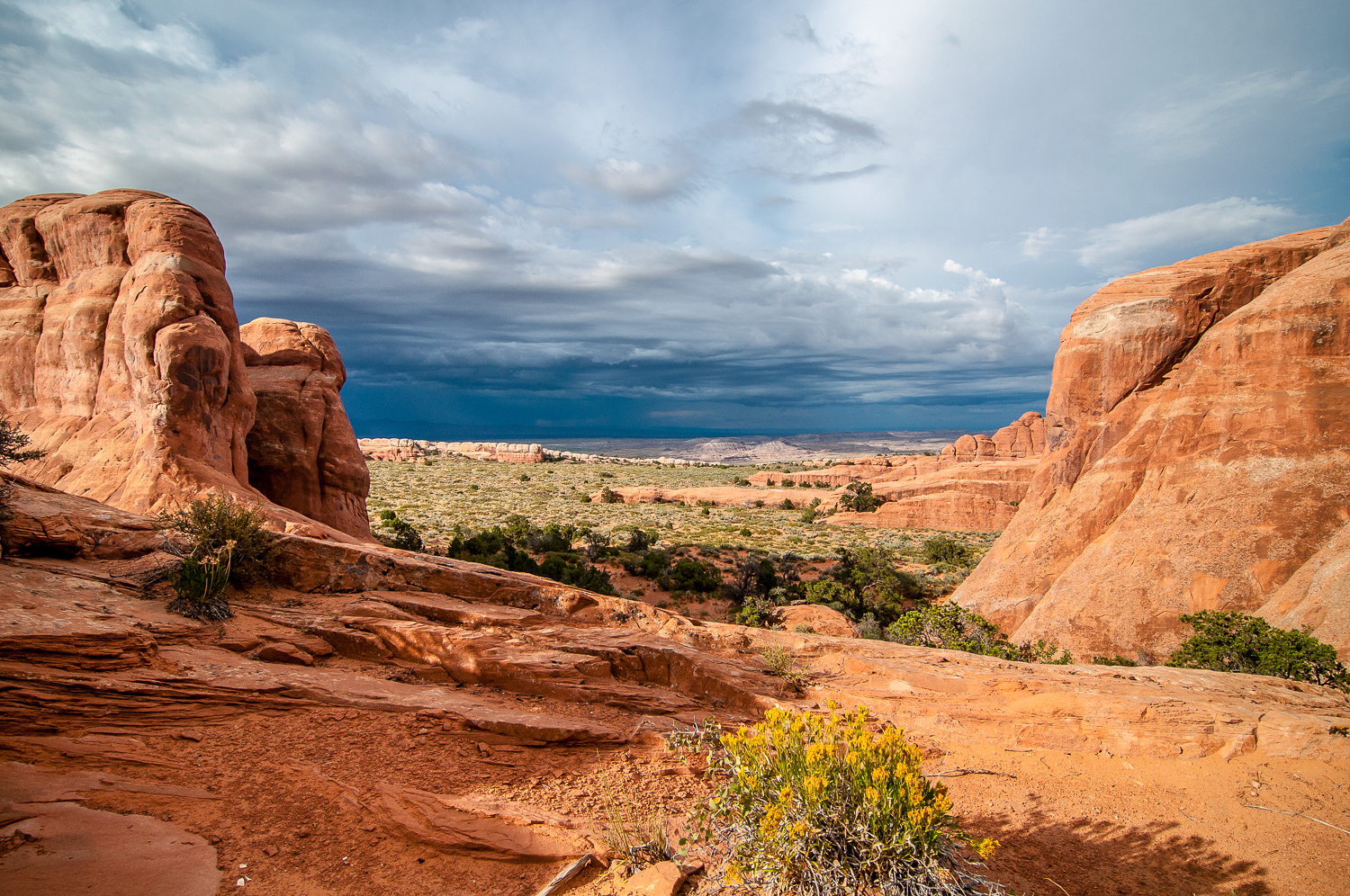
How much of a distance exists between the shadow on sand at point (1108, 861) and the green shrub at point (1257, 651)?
6.68 m

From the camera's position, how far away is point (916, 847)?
4129 mm

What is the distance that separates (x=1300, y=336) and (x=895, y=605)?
1476 cm

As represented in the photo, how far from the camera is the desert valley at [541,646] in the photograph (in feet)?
16.3

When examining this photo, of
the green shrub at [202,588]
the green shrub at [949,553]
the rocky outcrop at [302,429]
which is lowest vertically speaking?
the green shrub at [949,553]

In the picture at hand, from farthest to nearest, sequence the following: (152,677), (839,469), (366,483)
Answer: (839,469) → (366,483) → (152,677)

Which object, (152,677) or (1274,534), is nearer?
(152,677)

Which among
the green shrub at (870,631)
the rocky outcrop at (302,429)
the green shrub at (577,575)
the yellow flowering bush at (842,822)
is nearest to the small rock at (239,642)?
the yellow flowering bush at (842,822)

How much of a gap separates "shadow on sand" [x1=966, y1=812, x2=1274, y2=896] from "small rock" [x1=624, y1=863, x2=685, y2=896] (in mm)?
2769

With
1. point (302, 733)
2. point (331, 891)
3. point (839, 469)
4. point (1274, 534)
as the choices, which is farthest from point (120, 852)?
point (839, 469)

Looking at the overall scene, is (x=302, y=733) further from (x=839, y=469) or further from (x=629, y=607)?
(x=839, y=469)

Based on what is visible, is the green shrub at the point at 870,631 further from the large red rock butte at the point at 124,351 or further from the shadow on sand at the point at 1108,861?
the large red rock butte at the point at 124,351

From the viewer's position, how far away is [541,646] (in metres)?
8.25

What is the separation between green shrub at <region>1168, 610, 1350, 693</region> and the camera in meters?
10.7

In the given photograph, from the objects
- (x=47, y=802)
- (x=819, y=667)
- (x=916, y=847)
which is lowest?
(x=819, y=667)
